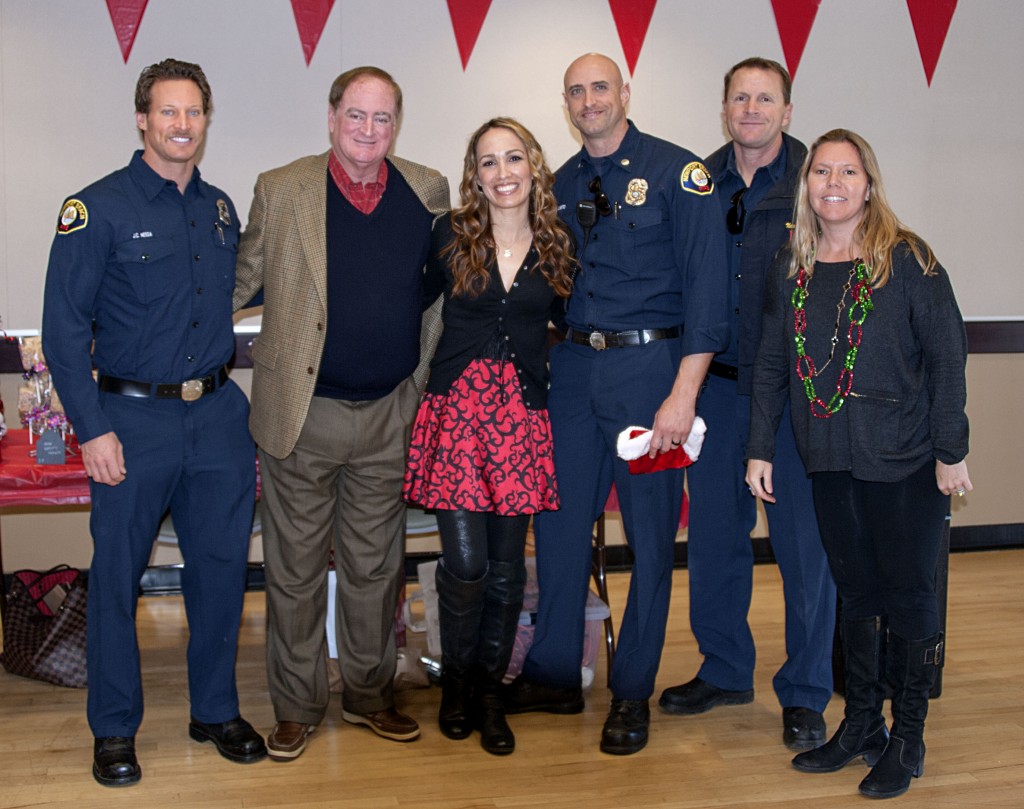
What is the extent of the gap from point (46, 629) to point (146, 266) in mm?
1435

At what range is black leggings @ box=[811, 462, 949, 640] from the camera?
2682 mm

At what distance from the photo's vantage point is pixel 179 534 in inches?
116

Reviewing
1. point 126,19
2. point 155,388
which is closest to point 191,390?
point 155,388

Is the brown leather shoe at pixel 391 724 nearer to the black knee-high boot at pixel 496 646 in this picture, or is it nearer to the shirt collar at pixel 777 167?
the black knee-high boot at pixel 496 646

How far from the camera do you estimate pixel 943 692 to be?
3498mm

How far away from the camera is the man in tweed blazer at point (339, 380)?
9.39 ft

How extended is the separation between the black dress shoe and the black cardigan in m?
1.01

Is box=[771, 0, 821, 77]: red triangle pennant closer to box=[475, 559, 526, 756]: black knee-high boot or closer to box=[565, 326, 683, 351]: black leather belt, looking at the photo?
box=[565, 326, 683, 351]: black leather belt

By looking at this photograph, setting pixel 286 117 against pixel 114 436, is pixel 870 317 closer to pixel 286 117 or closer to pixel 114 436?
pixel 114 436

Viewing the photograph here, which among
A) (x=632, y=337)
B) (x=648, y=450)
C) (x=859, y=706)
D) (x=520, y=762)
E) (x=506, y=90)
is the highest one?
(x=506, y=90)

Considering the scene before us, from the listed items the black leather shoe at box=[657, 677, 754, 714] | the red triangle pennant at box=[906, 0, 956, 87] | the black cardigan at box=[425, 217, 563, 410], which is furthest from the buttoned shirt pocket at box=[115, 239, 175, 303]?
the red triangle pennant at box=[906, 0, 956, 87]

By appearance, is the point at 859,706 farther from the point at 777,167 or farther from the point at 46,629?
the point at 46,629

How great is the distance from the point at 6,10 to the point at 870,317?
3363 millimetres

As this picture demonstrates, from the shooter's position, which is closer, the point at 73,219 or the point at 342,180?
the point at 73,219
